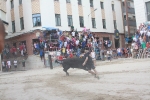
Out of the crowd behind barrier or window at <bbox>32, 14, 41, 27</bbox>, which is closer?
the crowd behind barrier

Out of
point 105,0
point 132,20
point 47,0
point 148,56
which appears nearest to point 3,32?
point 148,56

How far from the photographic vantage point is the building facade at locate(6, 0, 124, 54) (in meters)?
28.5

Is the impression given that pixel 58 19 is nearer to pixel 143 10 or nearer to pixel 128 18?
pixel 143 10

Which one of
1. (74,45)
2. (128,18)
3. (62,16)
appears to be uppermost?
(128,18)

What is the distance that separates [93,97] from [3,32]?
449cm

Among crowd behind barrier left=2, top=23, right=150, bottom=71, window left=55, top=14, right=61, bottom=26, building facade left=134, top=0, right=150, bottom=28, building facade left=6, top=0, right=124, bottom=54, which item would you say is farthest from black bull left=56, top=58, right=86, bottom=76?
window left=55, top=14, right=61, bottom=26

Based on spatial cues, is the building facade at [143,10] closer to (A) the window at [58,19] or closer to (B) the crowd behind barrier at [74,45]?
(B) the crowd behind barrier at [74,45]

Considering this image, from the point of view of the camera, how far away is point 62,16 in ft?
98.7

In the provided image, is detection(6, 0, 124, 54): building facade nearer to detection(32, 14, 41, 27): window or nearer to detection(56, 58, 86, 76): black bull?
detection(32, 14, 41, 27): window

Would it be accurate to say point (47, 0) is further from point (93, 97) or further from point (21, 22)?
point (93, 97)

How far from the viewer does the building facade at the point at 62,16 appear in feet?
93.6

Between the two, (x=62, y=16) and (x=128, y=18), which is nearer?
(x=62, y=16)

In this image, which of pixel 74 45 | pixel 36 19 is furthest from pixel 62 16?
pixel 74 45

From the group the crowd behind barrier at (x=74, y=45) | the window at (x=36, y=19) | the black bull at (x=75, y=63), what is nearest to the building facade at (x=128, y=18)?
the crowd behind barrier at (x=74, y=45)
